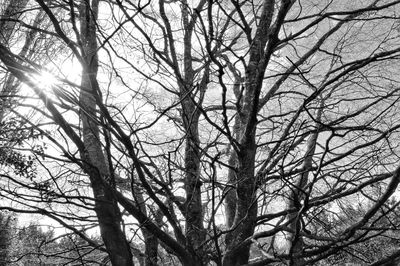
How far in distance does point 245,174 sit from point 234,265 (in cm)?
61

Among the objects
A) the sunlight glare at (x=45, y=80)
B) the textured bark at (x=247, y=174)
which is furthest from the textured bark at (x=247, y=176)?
the sunlight glare at (x=45, y=80)

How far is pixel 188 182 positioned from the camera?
3.06 meters

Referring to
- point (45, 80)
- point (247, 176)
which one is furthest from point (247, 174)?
point (45, 80)

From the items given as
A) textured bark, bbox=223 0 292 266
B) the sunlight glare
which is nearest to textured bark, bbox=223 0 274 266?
textured bark, bbox=223 0 292 266

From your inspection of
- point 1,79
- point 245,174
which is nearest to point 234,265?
point 245,174

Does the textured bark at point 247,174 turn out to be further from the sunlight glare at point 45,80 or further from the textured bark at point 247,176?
the sunlight glare at point 45,80

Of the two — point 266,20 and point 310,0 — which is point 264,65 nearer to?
point 266,20

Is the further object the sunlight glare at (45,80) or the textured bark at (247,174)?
the textured bark at (247,174)

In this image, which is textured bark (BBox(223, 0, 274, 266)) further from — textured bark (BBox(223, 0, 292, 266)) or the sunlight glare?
the sunlight glare

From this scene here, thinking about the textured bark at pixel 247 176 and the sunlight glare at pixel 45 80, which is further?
the textured bark at pixel 247 176

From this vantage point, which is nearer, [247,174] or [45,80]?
[45,80]

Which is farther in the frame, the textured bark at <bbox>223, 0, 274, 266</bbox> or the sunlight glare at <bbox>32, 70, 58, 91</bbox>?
the textured bark at <bbox>223, 0, 274, 266</bbox>

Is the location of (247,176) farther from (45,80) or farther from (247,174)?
(45,80)

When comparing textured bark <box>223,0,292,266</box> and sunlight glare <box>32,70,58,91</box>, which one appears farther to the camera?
textured bark <box>223,0,292,266</box>
